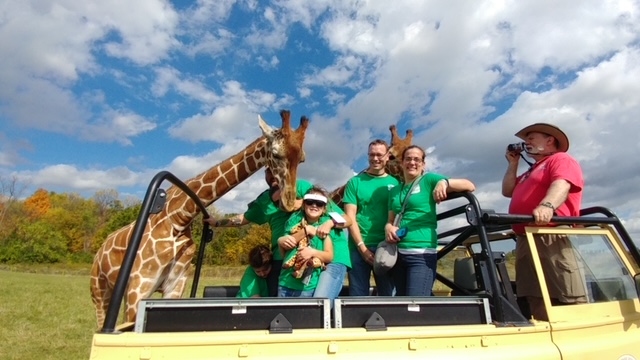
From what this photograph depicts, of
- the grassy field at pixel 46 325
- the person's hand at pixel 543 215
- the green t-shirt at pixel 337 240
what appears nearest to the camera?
the person's hand at pixel 543 215

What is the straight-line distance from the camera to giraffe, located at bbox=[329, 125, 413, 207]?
17.2 ft

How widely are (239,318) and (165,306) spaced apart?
1.20ft

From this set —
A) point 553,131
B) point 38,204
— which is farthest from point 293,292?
point 38,204

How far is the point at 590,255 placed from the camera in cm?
302

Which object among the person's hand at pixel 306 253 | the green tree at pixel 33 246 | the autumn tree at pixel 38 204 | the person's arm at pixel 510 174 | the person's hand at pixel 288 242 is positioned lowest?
the person's hand at pixel 306 253

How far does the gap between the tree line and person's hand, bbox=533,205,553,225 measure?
3127 centimetres

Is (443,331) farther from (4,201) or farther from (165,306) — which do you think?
(4,201)

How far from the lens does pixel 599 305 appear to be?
287 centimetres

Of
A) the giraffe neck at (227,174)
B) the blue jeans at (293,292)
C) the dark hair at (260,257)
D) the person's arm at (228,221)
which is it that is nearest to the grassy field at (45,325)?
the giraffe neck at (227,174)

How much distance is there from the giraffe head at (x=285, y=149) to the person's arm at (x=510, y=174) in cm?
185

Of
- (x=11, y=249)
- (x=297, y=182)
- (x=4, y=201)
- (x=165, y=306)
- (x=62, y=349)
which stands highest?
(x=4, y=201)

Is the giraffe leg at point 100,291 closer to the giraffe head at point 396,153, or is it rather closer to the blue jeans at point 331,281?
the blue jeans at point 331,281

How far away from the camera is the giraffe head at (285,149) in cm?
445

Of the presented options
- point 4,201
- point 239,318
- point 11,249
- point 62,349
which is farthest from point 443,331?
point 4,201
